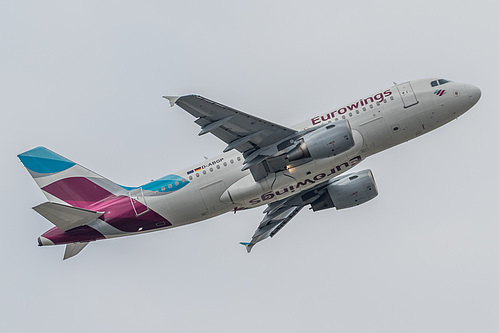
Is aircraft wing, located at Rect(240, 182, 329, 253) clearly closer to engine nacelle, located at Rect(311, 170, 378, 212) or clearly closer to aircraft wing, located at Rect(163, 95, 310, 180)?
engine nacelle, located at Rect(311, 170, 378, 212)

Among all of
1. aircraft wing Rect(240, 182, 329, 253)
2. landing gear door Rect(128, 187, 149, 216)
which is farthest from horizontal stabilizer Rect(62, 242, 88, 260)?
aircraft wing Rect(240, 182, 329, 253)

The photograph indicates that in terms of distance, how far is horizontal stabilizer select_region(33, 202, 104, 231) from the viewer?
44.7 meters

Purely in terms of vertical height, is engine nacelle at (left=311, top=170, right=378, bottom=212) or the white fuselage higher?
the white fuselage

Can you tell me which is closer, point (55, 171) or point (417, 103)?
point (417, 103)

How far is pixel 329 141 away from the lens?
1689 inches

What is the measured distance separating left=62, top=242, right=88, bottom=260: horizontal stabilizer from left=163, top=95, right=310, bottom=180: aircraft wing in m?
13.6

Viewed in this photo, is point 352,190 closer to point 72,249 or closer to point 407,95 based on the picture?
point 407,95

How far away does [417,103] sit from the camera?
45188 mm

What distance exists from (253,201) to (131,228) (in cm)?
851

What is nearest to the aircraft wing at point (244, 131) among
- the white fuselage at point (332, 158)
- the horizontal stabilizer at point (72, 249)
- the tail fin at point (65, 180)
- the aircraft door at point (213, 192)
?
the white fuselage at point (332, 158)

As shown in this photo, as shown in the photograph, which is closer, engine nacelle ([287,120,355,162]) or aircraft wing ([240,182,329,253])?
engine nacelle ([287,120,355,162])

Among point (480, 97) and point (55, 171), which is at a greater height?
point (55, 171)

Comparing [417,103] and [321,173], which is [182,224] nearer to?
[321,173]

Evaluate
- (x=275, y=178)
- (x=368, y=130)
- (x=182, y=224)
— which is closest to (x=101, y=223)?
(x=182, y=224)
